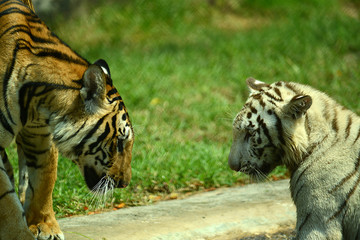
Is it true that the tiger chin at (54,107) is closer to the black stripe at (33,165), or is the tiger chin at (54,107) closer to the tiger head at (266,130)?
the black stripe at (33,165)

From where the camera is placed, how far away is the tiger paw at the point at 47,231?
3.73 meters

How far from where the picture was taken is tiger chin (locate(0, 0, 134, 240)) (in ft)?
11.1

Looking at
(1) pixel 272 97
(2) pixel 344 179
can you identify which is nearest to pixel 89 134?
(1) pixel 272 97

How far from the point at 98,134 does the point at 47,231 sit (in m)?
0.76

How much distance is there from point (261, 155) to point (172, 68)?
4549mm

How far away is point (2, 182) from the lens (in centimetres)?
332

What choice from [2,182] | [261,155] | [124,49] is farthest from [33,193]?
[124,49]

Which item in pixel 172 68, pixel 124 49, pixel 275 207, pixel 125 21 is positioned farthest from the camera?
pixel 125 21

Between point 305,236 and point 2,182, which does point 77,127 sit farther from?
point 305,236

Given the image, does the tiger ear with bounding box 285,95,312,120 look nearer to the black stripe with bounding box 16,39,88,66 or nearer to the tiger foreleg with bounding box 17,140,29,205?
the black stripe with bounding box 16,39,88,66

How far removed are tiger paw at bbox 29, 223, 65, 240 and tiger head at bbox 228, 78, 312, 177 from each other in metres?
1.17

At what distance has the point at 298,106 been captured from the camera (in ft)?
11.0

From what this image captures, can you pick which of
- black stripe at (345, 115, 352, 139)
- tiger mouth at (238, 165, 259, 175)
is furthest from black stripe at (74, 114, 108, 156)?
black stripe at (345, 115, 352, 139)

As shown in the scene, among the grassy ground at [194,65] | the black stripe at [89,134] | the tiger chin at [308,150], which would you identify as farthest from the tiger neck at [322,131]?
the black stripe at [89,134]
